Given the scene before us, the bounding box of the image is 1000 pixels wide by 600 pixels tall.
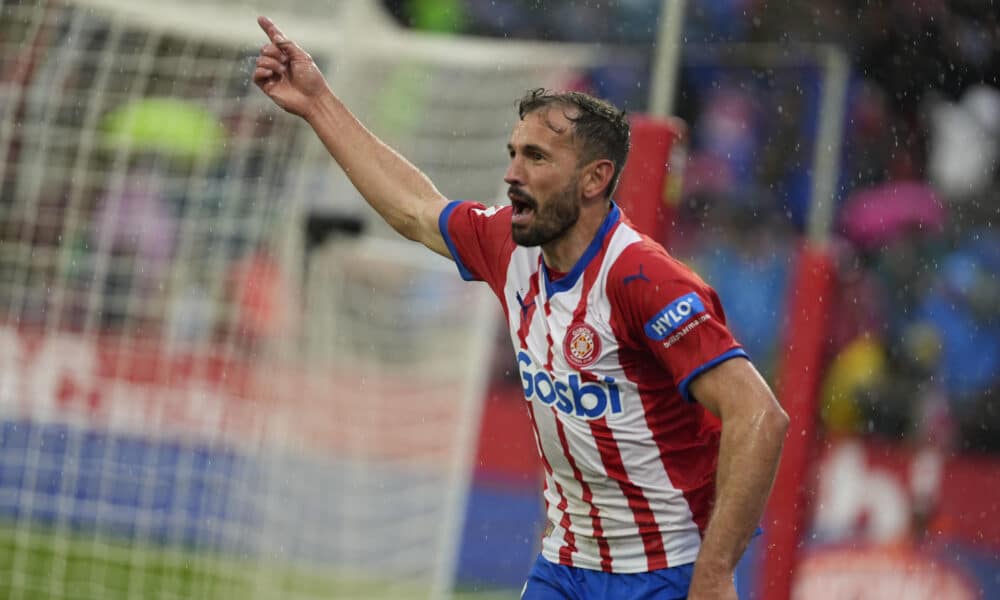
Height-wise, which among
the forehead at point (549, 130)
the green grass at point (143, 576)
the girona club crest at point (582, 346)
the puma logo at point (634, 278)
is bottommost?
the green grass at point (143, 576)

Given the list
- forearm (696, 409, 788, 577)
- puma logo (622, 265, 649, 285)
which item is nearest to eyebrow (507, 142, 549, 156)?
puma logo (622, 265, 649, 285)

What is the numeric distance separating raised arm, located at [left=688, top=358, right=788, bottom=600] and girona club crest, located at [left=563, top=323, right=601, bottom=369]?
379 millimetres

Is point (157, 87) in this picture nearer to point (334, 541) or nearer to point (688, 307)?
point (334, 541)

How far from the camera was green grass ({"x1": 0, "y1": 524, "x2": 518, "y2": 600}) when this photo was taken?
8266mm

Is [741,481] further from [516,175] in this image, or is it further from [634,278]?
[516,175]

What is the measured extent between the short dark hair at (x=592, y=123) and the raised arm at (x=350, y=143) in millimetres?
588

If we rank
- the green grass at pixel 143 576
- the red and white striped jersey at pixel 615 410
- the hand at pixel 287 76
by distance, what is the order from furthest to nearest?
the green grass at pixel 143 576 < the hand at pixel 287 76 < the red and white striped jersey at pixel 615 410

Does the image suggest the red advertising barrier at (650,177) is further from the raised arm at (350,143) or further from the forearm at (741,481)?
the forearm at (741,481)

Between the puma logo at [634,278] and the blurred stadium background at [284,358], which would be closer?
the puma logo at [634,278]

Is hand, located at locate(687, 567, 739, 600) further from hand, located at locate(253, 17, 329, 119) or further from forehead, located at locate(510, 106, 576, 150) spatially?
hand, located at locate(253, 17, 329, 119)

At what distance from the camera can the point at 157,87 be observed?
8.39 metres

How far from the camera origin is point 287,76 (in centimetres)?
456

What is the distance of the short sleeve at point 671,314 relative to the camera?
144 inches

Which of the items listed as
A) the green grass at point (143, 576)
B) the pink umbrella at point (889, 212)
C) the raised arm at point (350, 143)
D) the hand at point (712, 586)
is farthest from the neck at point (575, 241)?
the pink umbrella at point (889, 212)
